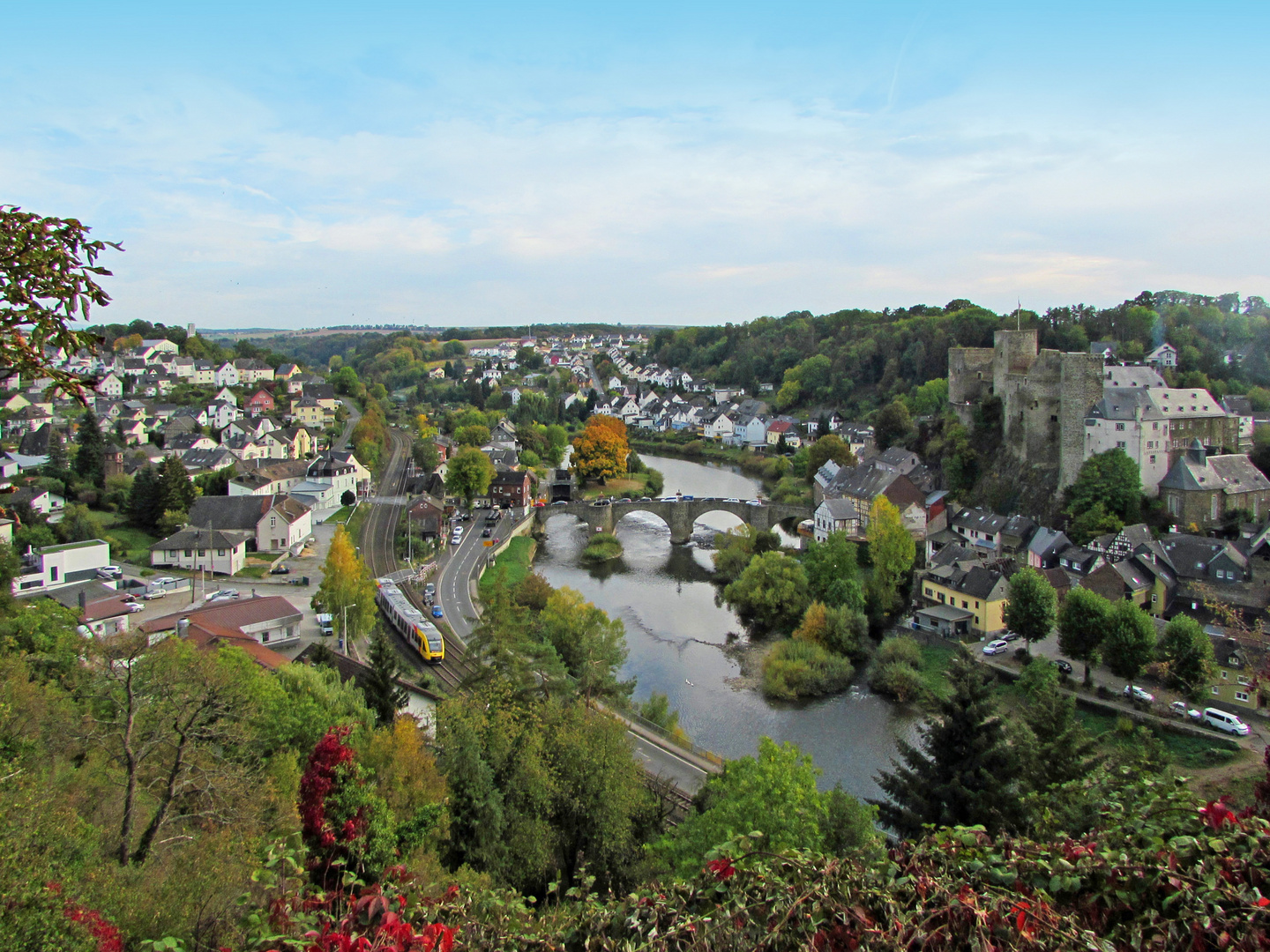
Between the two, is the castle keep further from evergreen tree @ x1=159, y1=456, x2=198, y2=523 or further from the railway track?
evergreen tree @ x1=159, y1=456, x2=198, y2=523

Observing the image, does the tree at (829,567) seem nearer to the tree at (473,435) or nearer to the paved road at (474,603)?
the paved road at (474,603)

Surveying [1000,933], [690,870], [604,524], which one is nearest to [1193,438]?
[604,524]

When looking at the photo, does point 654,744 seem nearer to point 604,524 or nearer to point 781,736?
point 781,736

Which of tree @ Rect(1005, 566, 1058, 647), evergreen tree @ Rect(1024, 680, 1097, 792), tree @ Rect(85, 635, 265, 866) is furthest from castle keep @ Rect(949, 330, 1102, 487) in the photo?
tree @ Rect(85, 635, 265, 866)

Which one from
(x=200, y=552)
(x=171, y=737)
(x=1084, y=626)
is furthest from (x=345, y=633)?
(x=1084, y=626)

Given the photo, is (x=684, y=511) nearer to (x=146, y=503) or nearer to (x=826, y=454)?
(x=826, y=454)

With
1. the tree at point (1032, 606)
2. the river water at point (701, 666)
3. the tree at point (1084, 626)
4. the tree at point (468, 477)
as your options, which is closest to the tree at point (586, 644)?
the river water at point (701, 666)
